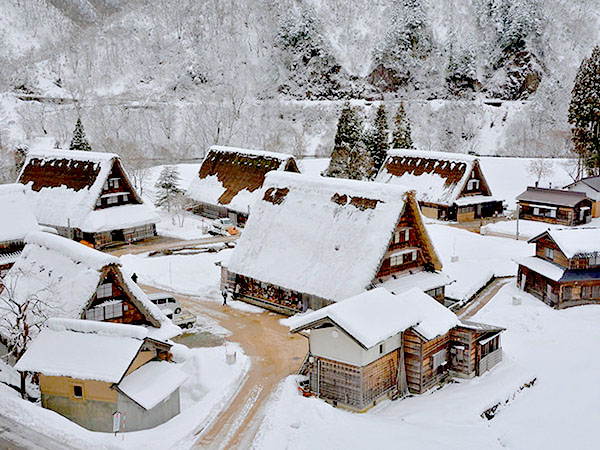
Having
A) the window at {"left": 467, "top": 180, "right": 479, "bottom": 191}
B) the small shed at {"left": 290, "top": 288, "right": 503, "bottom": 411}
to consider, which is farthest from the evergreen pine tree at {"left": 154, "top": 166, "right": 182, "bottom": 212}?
the small shed at {"left": 290, "top": 288, "right": 503, "bottom": 411}

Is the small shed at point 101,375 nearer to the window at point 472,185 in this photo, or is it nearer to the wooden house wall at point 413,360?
the wooden house wall at point 413,360

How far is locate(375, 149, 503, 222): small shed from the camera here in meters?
56.5

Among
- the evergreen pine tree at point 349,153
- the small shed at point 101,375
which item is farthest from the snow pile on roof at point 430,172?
the small shed at point 101,375

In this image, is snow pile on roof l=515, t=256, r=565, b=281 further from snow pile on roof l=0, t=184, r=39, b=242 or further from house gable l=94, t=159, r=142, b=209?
snow pile on roof l=0, t=184, r=39, b=242

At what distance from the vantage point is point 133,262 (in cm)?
4372

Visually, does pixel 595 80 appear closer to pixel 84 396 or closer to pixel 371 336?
pixel 371 336

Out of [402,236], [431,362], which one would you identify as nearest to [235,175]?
[402,236]

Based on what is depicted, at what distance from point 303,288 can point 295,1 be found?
335 feet

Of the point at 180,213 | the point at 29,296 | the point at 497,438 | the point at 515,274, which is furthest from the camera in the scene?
the point at 180,213

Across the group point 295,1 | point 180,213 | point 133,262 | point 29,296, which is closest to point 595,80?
point 180,213

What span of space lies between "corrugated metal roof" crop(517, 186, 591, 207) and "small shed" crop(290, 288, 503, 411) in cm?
2895

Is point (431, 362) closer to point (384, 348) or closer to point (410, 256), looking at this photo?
point (384, 348)

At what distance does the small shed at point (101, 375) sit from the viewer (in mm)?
21984

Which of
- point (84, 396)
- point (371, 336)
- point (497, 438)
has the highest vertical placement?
point (371, 336)
